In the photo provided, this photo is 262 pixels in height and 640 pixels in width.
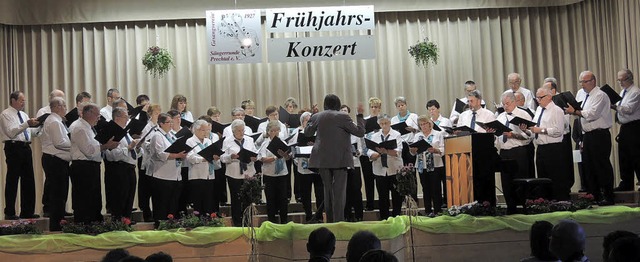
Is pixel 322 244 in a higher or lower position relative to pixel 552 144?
lower

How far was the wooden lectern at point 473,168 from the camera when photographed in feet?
25.3

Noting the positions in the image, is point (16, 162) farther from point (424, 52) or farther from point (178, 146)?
point (424, 52)

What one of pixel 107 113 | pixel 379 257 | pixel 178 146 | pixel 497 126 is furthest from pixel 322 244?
pixel 107 113

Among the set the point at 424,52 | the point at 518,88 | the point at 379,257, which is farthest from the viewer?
the point at 424,52

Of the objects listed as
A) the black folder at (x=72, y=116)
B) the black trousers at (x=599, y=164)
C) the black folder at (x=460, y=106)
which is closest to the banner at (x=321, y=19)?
the black folder at (x=460, y=106)

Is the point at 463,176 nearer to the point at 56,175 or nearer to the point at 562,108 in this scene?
the point at 562,108

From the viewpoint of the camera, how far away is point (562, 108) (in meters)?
8.99

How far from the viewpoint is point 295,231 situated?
741 centimetres

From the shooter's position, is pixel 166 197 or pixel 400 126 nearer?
pixel 166 197

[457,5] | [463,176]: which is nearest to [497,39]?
[457,5]

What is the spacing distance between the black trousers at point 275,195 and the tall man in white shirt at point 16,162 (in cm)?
261

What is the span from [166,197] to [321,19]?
3.35 metres

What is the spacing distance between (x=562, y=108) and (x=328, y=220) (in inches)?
114

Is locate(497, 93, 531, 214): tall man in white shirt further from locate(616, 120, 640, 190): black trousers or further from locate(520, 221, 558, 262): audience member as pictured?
locate(520, 221, 558, 262): audience member
